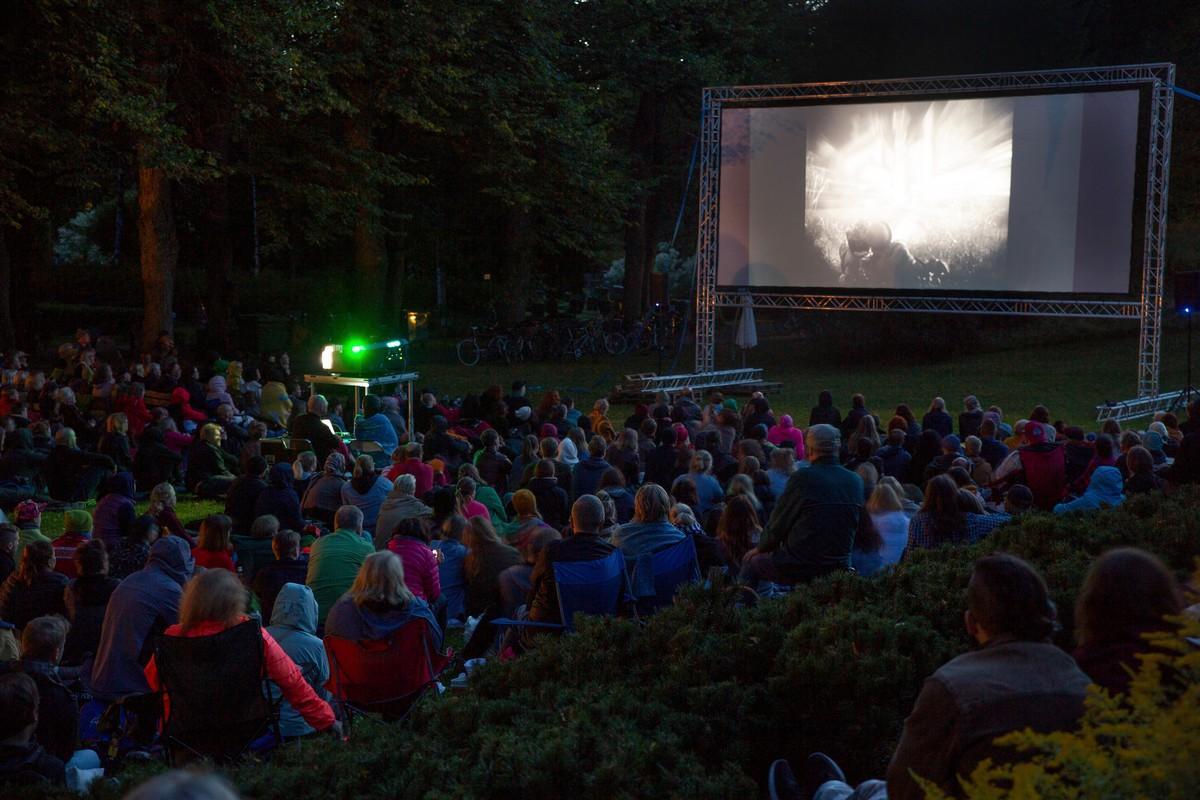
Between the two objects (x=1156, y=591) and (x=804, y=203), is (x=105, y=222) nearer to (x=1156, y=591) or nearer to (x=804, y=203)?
(x=804, y=203)

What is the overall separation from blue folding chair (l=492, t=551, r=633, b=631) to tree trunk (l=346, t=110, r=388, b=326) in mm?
16685

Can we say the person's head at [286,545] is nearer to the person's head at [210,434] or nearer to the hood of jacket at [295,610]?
the hood of jacket at [295,610]

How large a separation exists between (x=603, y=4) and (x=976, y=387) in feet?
38.8

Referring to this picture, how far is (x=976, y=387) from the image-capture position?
20641mm

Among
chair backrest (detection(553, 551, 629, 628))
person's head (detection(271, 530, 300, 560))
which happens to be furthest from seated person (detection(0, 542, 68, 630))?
chair backrest (detection(553, 551, 629, 628))

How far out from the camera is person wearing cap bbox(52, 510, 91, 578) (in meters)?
6.97

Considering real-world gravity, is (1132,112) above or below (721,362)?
above

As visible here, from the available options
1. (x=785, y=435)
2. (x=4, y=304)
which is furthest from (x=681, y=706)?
(x=4, y=304)

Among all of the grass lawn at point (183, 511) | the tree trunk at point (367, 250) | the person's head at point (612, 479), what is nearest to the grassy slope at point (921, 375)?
the tree trunk at point (367, 250)

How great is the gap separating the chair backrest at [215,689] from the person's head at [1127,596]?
9.41ft

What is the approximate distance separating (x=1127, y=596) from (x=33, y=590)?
5125 mm

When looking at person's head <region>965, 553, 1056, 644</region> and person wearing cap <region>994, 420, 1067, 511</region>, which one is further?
person wearing cap <region>994, 420, 1067, 511</region>

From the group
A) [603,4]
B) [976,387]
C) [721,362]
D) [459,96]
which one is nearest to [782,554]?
[976,387]

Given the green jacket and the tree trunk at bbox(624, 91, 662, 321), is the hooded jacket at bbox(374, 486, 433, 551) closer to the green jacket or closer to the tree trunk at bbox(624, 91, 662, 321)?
the green jacket
